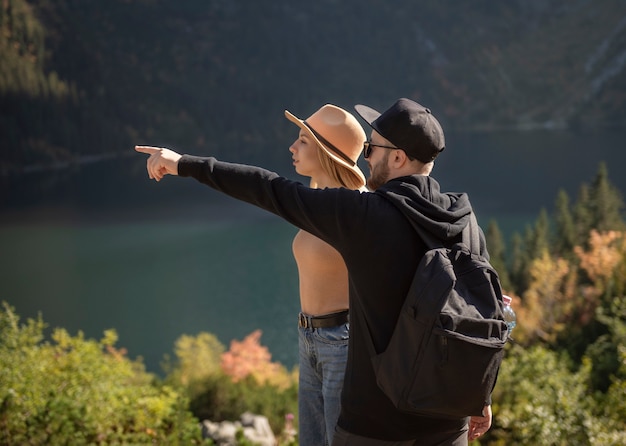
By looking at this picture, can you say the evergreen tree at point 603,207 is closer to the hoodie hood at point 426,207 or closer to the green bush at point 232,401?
the green bush at point 232,401

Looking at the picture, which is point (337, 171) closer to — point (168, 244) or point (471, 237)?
point (471, 237)

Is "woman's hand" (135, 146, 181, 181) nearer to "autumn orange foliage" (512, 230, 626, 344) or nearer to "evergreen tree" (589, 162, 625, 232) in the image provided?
"autumn orange foliage" (512, 230, 626, 344)

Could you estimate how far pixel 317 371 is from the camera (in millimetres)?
2635

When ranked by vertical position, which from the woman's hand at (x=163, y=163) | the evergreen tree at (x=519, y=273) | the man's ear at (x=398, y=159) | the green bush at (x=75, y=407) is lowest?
the green bush at (x=75, y=407)

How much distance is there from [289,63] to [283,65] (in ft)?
4.19

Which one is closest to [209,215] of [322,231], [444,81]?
[322,231]

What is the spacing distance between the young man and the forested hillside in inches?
3607

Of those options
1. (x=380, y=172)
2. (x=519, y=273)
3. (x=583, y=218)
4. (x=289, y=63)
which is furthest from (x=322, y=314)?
(x=289, y=63)

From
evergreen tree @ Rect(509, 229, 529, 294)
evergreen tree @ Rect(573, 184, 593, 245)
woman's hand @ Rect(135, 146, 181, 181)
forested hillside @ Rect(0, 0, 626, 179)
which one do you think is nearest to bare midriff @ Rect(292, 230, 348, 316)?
woman's hand @ Rect(135, 146, 181, 181)

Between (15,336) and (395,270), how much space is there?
4.59 m

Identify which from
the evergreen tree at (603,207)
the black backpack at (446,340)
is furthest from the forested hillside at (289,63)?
the black backpack at (446,340)

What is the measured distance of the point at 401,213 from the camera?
2.02 metres

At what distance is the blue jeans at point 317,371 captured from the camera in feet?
8.39

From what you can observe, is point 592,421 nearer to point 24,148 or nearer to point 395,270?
point 395,270
